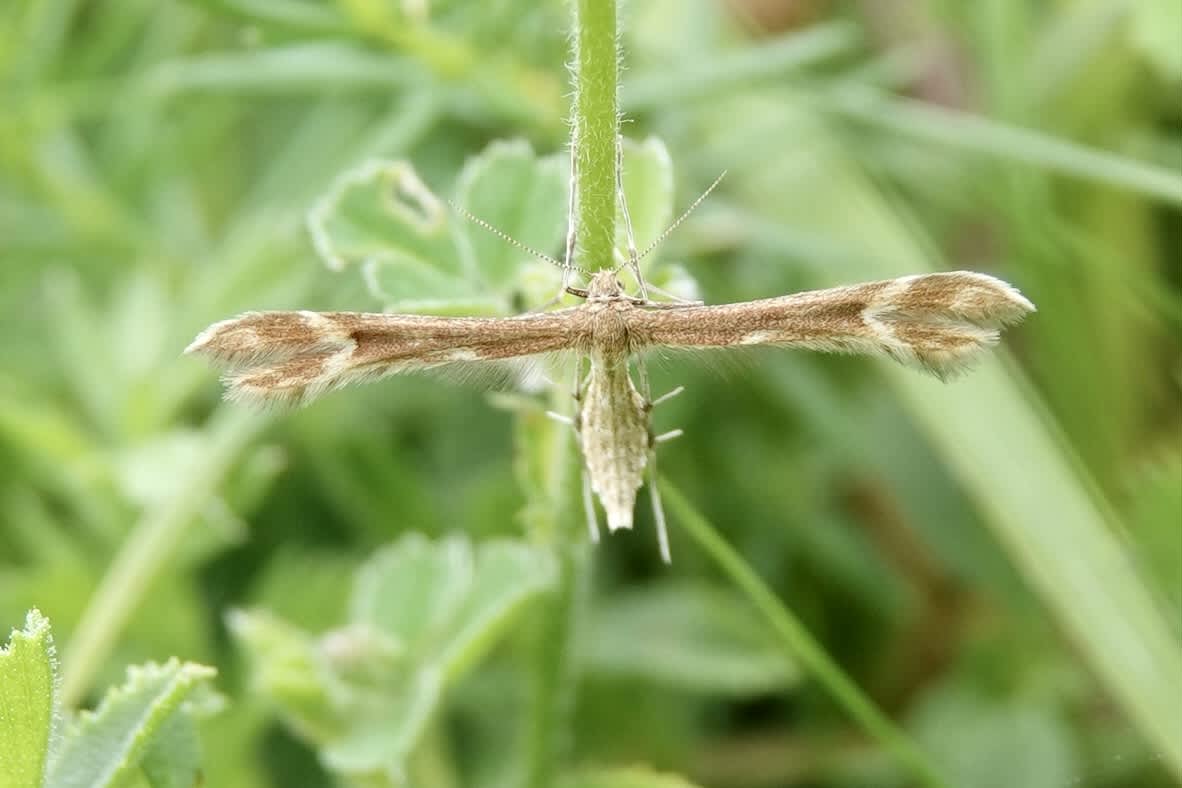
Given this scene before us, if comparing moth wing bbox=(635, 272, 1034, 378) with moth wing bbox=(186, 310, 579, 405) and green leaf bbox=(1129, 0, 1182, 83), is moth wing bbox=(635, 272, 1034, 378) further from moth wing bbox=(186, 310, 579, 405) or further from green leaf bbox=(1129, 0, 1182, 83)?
green leaf bbox=(1129, 0, 1182, 83)

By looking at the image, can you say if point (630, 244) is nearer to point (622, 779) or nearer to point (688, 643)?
point (622, 779)

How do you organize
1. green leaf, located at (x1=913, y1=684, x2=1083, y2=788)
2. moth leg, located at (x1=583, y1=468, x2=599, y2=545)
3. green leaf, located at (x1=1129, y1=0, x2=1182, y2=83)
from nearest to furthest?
moth leg, located at (x1=583, y1=468, x2=599, y2=545)
green leaf, located at (x1=1129, y1=0, x2=1182, y2=83)
green leaf, located at (x1=913, y1=684, x2=1083, y2=788)

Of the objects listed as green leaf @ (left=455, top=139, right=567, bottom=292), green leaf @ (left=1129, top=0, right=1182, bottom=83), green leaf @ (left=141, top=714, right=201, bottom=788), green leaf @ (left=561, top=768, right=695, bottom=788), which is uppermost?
green leaf @ (left=1129, top=0, right=1182, bottom=83)

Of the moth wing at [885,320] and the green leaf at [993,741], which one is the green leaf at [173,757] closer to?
the moth wing at [885,320]

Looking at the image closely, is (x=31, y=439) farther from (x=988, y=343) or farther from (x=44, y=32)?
(x=988, y=343)

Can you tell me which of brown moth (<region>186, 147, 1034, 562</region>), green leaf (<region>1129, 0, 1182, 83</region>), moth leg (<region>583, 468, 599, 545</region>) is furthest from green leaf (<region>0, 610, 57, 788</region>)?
green leaf (<region>1129, 0, 1182, 83</region>)

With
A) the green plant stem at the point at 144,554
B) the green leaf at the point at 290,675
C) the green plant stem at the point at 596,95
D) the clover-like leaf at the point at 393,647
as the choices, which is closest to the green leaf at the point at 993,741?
the clover-like leaf at the point at 393,647

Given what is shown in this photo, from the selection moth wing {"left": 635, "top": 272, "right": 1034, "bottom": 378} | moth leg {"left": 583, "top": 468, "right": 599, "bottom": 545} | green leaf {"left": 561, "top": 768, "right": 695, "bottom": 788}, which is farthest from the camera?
green leaf {"left": 561, "top": 768, "right": 695, "bottom": 788}
